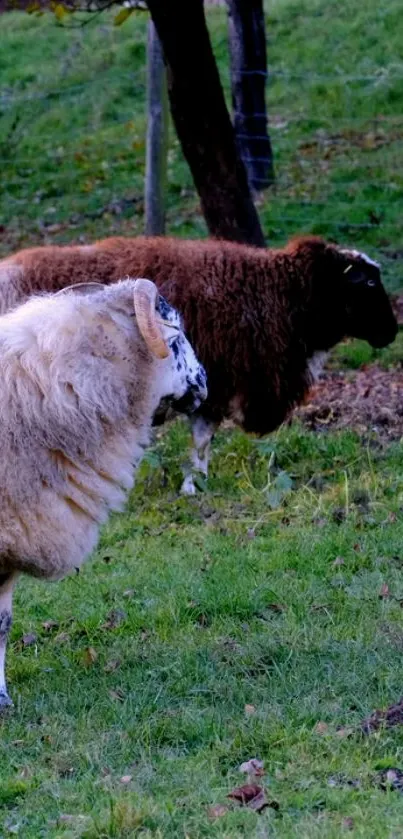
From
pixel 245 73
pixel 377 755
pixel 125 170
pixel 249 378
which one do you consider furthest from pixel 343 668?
pixel 125 170

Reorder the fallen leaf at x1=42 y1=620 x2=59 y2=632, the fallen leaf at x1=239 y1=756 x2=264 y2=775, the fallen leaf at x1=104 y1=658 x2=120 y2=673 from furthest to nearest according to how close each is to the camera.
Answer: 1. the fallen leaf at x1=42 y1=620 x2=59 y2=632
2. the fallen leaf at x1=104 y1=658 x2=120 y2=673
3. the fallen leaf at x1=239 y1=756 x2=264 y2=775

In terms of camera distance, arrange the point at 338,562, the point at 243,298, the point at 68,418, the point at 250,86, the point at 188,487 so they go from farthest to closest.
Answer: the point at 250,86, the point at 243,298, the point at 188,487, the point at 338,562, the point at 68,418

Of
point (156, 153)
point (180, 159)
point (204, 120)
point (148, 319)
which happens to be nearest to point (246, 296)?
point (204, 120)

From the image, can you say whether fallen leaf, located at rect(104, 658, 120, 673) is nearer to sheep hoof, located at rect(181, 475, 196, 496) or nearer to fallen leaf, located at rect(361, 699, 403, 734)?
fallen leaf, located at rect(361, 699, 403, 734)

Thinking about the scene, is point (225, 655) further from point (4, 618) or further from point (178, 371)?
point (178, 371)

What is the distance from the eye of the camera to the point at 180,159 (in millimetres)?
15781

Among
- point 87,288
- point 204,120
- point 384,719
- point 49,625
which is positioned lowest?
point 49,625

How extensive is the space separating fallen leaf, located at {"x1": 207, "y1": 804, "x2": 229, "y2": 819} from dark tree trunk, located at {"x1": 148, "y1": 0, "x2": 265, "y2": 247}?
7.01 meters

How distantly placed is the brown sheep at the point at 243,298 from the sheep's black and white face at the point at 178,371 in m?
2.41

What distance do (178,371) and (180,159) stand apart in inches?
419

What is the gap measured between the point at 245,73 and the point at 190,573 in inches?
334

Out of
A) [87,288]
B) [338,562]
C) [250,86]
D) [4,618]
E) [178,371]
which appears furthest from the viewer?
[250,86]

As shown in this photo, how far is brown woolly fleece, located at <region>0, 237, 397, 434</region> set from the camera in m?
8.32

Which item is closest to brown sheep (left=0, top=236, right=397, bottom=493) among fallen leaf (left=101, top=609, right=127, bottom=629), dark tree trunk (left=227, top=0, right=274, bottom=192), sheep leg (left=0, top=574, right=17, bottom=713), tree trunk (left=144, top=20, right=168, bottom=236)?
fallen leaf (left=101, top=609, right=127, bottom=629)
